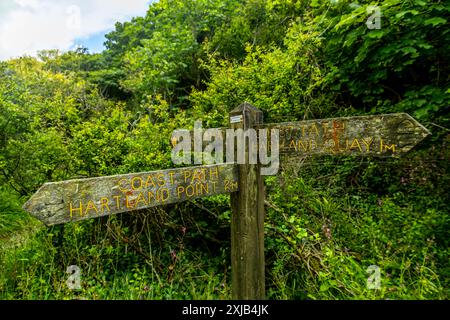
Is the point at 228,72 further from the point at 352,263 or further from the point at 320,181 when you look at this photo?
the point at 352,263

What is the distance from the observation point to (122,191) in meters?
1.62

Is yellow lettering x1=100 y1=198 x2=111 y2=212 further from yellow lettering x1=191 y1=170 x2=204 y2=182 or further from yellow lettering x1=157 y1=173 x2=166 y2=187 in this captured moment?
yellow lettering x1=191 y1=170 x2=204 y2=182

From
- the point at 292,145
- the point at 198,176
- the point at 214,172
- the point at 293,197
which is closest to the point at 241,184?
the point at 214,172

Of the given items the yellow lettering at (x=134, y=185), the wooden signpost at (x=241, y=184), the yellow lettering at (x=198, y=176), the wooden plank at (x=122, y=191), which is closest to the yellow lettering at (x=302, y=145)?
the wooden signpost at (x=241, y=184)

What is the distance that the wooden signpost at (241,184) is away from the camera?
147 cm

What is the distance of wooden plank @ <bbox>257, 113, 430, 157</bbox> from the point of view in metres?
1.62

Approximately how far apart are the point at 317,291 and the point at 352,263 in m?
0.41

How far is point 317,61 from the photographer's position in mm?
5242

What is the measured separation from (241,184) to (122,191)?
2.74ft

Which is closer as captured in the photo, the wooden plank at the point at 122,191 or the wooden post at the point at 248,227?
the wooden plank at the point at 122,191

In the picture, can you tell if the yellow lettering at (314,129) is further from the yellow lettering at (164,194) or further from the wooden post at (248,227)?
the yellow lettering at (164,194)

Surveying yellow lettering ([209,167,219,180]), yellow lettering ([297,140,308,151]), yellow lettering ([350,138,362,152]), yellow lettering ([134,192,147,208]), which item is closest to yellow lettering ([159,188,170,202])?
yellow lettering ([134,192,147,208])

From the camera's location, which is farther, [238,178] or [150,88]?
[150,88]
